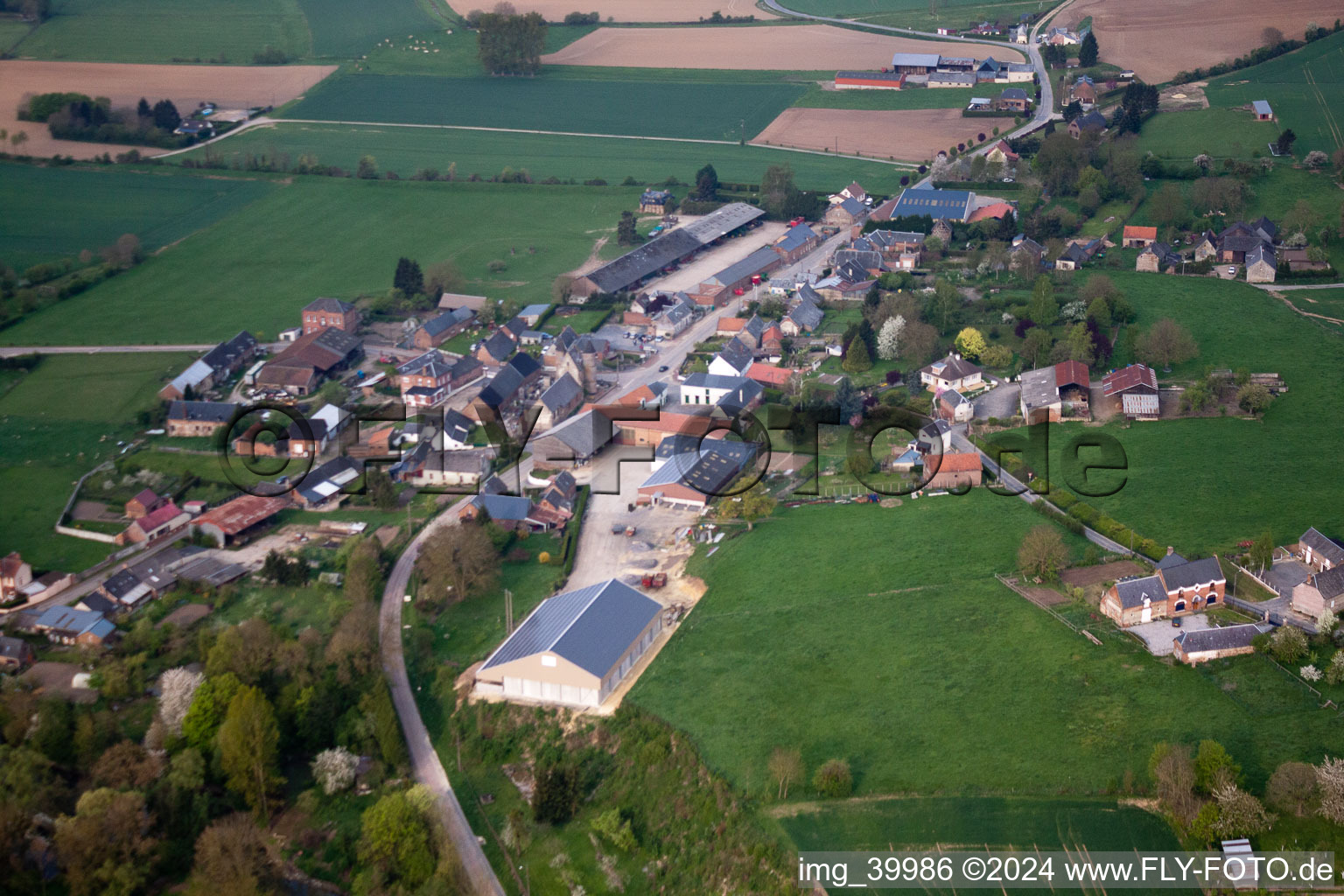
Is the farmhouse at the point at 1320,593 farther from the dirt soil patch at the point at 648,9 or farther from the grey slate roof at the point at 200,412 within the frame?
the dirt soil patch at the point at 648,9

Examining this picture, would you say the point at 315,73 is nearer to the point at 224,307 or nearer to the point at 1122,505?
the point at 224,307

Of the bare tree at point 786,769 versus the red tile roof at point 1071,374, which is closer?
the bare tree at point 786,769

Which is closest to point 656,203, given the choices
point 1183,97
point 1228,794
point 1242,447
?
point 1183,97

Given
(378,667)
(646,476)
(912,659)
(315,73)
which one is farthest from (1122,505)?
(315,73)

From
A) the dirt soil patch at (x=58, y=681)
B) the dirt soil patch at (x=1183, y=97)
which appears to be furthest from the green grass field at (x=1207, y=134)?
the dirt soil patch at (x=58, y=681)

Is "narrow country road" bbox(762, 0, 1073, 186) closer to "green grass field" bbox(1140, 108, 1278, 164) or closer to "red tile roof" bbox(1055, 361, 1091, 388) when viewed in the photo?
"green grass field" bbox(1140, 108, 1278, 164)

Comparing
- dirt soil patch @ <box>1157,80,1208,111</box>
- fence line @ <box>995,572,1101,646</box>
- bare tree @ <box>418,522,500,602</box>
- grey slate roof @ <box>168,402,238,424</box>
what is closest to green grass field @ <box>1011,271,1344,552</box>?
fence line @ <box>995,572,1101,646</box>

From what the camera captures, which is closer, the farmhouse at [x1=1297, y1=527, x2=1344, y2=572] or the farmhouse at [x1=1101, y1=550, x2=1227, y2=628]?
the farmhouse at [x1=1101, y1=550, x2=1227, y2=628]
